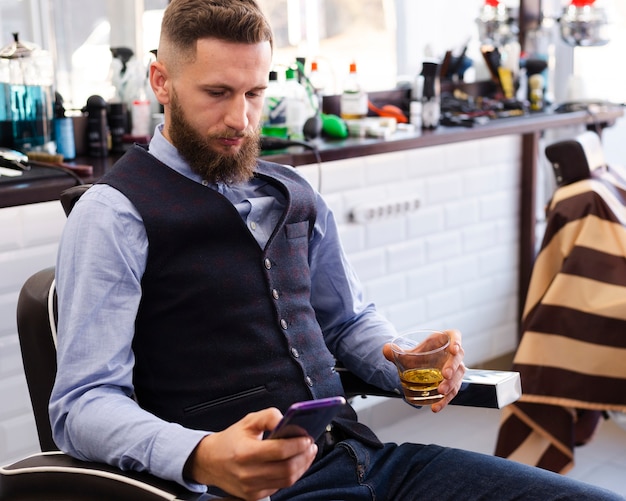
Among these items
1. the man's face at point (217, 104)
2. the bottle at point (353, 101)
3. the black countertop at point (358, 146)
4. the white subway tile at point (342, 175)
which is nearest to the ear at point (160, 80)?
the man's face at point (217, 104)

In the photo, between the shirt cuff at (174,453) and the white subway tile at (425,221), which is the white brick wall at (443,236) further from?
the shirt cuff at (174,453)

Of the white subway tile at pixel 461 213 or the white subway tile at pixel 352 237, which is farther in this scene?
the white subway tile at pixel 461 213

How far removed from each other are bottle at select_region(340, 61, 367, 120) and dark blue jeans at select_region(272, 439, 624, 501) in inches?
72.0

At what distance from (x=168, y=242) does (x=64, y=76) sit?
4.84ft

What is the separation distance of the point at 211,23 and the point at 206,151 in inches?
9.0

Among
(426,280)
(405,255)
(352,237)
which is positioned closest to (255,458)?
(352,237)

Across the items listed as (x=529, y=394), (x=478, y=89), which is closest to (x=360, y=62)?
(x=478, y=89)

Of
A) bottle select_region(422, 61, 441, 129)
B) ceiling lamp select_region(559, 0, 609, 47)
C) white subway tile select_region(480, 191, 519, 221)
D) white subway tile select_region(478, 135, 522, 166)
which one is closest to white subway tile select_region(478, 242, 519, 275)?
white subway tile select_region(480, 191, 519, 221)

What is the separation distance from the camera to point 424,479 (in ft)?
5.94

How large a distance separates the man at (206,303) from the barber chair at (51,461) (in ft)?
0.14

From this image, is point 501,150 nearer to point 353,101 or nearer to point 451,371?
point 353,101

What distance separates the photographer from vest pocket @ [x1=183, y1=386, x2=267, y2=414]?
1.69 meters

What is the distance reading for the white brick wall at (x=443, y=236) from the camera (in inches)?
128

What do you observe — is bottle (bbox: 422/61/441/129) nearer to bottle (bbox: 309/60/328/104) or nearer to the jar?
bottle (bbox: 309/60/328/104)
